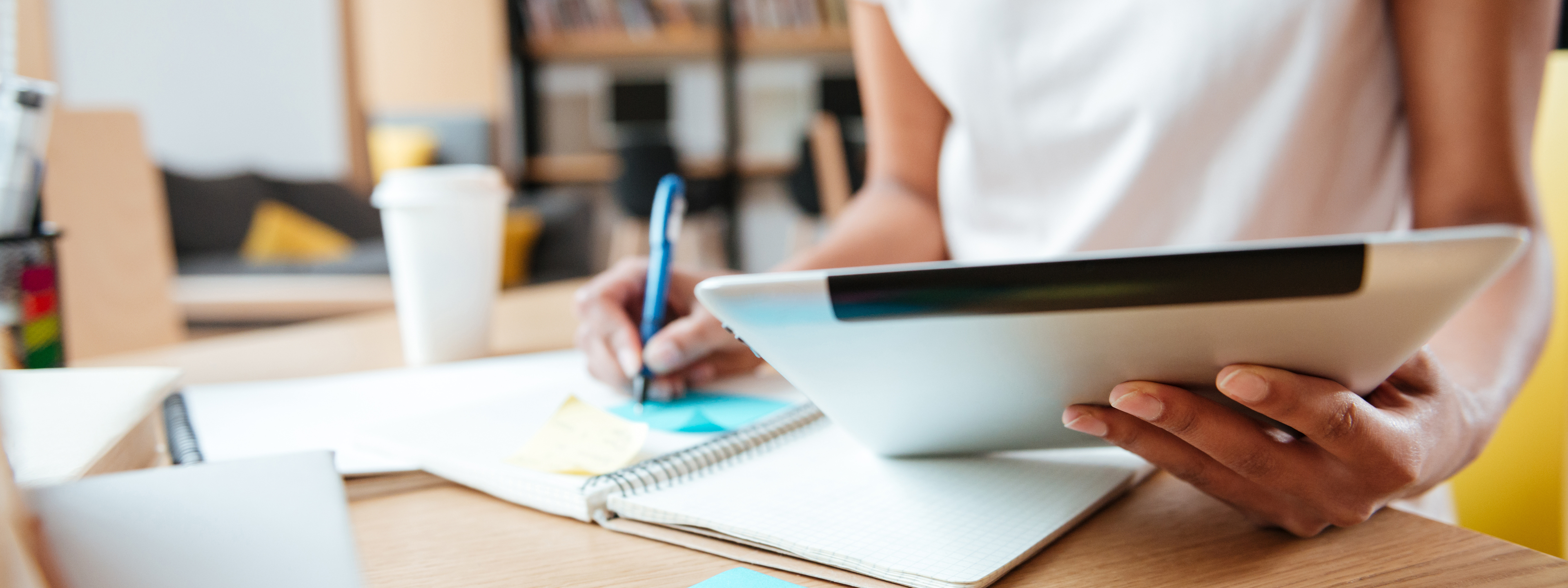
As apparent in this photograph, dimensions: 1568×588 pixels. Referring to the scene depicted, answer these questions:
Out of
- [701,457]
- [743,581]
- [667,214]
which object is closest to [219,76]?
[667,214]

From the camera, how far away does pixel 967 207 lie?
0.91 meters

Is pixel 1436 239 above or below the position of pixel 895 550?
above

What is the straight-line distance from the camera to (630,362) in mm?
572

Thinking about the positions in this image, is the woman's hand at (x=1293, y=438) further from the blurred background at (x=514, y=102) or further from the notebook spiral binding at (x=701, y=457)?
the blurred background at (x=514, y=102)

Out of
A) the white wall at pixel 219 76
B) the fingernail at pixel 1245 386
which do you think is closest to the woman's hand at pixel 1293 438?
the fingernail at pixel 1245 386

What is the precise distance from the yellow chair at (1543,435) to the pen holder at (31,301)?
43.0 inches

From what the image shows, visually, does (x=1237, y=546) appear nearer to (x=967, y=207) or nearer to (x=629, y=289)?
(x=629, y=289)

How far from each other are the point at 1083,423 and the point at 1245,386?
0.19 feet

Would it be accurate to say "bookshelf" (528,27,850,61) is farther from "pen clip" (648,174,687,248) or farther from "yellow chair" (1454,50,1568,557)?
"pen clip" (648,174,687,248)

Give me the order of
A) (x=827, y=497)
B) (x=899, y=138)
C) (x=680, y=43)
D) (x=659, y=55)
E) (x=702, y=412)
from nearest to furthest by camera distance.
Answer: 1. (x=827, y=497)
2. (x=702, y=412)
3. (x=899, y=138)
4. (x=680, y=43)
5. (x=659, y=55)

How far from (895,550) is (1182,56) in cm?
58

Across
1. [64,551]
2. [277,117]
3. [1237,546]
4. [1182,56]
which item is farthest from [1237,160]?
[277,117]

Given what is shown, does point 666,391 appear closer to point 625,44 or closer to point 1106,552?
point 1106,552

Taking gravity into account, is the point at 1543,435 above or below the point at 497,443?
below
